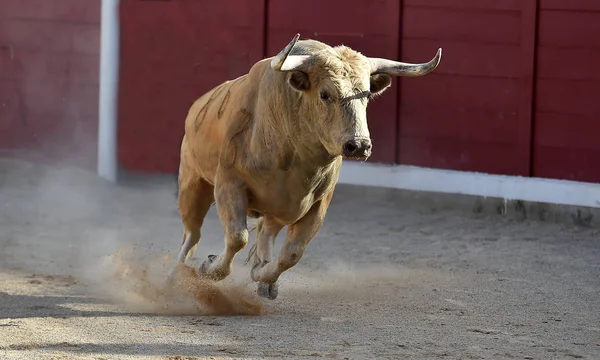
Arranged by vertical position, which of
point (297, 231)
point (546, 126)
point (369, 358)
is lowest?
point (369, 358)

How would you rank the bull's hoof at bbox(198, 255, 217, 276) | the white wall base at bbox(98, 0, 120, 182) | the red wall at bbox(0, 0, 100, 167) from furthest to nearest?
1. the red wall at bbox(0, 0, 100, 167)
2. the white wall base at bbox(98, 0, 120, 182)
3. the bull's hoof at bbox(198, 255, 217, 276)

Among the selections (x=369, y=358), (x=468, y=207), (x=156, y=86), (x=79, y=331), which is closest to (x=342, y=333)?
(x=369, y=358)

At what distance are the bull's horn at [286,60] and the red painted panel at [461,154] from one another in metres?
3.54

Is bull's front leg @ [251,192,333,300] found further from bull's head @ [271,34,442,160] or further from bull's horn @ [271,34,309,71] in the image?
bull's horn @ [271,34,309,71]

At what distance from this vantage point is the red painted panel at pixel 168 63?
29.2 feet

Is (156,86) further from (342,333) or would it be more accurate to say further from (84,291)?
(342,333)

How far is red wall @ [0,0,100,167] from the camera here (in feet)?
30.4

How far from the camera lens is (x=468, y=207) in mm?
8039

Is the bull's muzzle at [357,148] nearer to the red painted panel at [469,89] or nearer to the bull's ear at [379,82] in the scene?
the bull's ear at [379,82]

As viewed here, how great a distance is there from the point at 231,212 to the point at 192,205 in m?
0.76

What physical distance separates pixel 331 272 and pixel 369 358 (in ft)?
6.61

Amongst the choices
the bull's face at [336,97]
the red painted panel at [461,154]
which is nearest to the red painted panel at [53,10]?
the red painted panel at [461,154]

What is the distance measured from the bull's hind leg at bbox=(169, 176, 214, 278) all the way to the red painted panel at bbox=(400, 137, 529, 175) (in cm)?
284

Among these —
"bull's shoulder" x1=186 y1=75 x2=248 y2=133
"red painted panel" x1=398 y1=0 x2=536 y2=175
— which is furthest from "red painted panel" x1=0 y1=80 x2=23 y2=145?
"bull's shoulder" x1=186 y1=75 x2=248 y2=133
